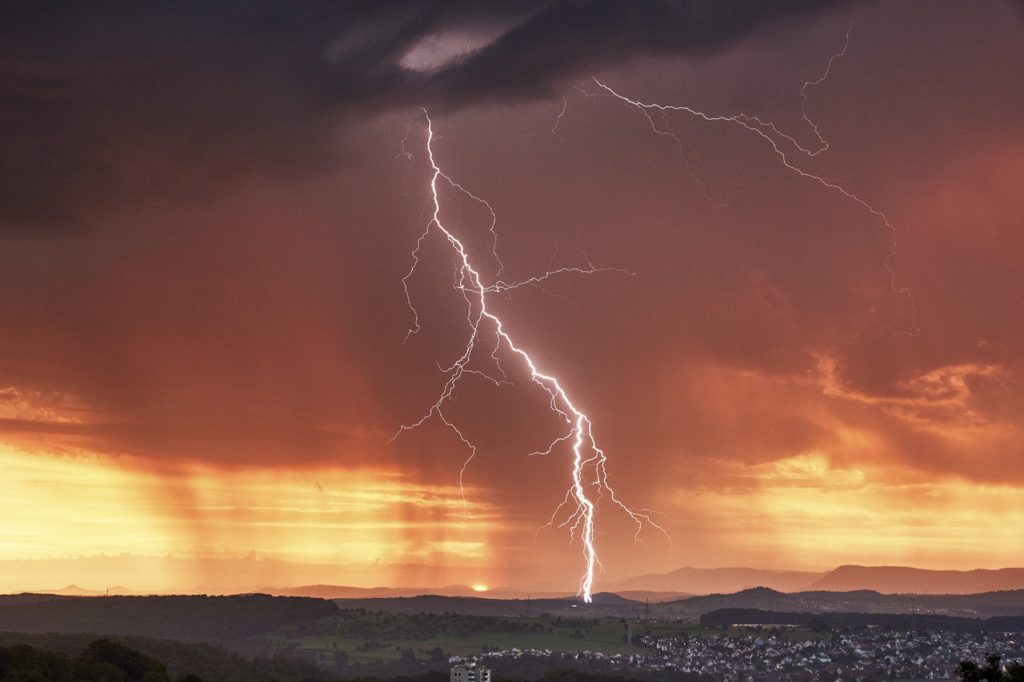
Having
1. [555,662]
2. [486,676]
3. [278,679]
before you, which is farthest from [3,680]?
[555,662]

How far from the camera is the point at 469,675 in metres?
154

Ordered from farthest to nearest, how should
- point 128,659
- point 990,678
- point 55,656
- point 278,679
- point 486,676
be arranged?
point 486,676 < point 278,679 < point 128,659 < point 55,656 < point 990,678

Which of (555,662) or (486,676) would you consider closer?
(486,676)

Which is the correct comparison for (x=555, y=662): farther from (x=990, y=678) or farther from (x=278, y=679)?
(x=990, y=678)

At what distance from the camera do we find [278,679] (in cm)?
14400

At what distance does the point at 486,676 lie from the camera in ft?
505

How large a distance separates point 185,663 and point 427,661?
56.0 m

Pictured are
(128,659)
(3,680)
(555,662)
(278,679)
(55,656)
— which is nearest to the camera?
(3,680)

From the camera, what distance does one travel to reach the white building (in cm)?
15250

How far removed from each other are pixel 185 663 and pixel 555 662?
2344 inches

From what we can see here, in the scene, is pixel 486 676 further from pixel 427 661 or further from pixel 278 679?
pixel 427 661

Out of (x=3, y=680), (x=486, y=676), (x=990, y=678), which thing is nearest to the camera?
(x=990, y=678)

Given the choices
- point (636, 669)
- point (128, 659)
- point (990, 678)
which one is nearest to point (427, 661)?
point (636, 669)

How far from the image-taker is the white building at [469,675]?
500 ft
